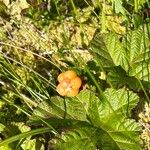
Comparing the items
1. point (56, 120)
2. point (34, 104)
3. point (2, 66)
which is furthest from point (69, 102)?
point (2, 66)

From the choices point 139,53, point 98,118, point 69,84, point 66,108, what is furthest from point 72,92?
point 139,53

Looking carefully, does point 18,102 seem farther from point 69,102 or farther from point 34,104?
point 69,102

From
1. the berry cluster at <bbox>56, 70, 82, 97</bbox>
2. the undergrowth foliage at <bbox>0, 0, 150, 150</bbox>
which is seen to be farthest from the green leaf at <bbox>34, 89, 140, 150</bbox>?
the berry cluster at <bbox>56, 70, 82, 97</bbox>

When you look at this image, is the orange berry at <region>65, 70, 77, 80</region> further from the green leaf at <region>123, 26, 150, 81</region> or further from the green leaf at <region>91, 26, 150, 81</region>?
the green leaf at <region>123, 26, 150, 81</region>

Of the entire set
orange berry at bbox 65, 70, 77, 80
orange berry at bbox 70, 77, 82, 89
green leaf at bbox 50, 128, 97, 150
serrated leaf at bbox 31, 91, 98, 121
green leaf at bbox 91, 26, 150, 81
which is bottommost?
green leaf at bbox 50, 128, 97, 150

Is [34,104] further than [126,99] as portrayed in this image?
Yes

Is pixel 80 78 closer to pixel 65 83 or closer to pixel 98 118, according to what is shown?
pixel 65 83

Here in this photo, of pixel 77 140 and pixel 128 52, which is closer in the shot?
pixel 77 140
